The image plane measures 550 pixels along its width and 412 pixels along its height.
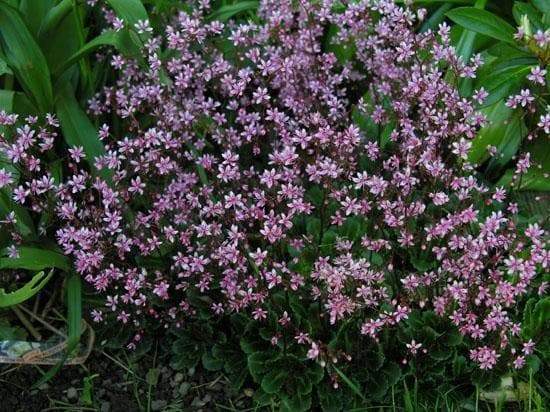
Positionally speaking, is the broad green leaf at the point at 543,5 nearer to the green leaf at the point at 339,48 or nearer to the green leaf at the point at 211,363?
→ the green leaf at the point at 339,48

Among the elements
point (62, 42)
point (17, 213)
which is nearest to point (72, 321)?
point (17, 213)

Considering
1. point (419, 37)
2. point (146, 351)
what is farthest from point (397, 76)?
point (146, 351)

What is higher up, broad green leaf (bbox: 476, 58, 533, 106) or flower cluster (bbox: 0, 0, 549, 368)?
broad green leaf (bbox: 476, 58, 533, 106)

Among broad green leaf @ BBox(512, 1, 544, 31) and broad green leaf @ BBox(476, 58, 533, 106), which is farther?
broad green leaf @ BBox(512, 1, 544, 31)

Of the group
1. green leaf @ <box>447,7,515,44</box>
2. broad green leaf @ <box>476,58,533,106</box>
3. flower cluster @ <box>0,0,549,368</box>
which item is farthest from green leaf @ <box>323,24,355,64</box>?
broad green leaf @ <box>476,58,533,106</box>

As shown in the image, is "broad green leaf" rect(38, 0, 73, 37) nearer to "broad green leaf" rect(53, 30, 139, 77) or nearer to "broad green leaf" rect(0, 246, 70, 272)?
"broad green leaf" rect(53, 30, 139, 77)

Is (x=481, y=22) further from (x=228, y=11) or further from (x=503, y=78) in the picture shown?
(x=228, y=11)

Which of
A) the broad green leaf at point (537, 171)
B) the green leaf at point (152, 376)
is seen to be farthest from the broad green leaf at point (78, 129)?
the broad green leaf at point (537, 171)
